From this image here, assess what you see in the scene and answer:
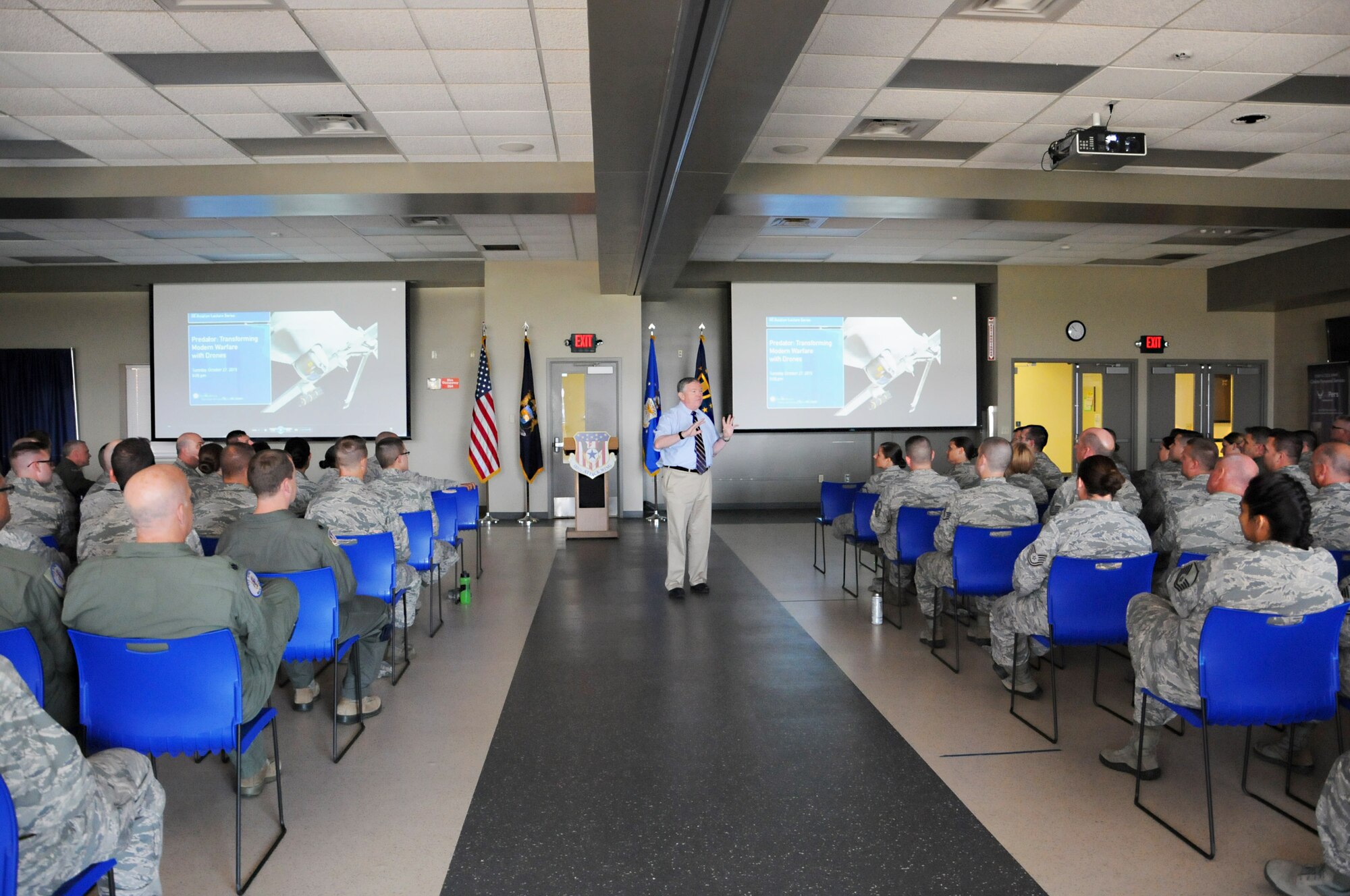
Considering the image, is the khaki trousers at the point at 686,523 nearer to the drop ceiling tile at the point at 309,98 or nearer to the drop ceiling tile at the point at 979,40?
the drop ceiling tile at the point at 979,40

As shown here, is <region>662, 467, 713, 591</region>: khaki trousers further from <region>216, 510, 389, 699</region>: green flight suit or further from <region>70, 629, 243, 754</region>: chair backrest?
<region>70, 629, 243, 754</region>: chair backrest

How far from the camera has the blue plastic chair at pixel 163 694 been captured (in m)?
2.45

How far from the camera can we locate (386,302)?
456 inches

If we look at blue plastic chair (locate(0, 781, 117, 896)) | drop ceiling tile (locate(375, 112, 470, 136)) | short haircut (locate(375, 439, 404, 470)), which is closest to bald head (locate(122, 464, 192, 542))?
blue plastic chair (locate(0, 781, 117, 896))

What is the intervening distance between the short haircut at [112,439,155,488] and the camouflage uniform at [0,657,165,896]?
259 centimetres

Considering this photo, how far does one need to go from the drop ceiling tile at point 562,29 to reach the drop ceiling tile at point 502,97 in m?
0.59

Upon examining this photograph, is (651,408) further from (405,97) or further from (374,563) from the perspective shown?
(374,563)

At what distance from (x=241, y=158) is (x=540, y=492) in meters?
5.82

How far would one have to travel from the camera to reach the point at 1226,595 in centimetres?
281

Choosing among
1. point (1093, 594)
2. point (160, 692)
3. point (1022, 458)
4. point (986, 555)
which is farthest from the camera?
point (1022, 458)

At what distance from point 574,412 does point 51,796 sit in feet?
32.6

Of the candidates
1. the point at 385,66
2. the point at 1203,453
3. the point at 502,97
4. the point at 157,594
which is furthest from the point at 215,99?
the point at 1203,453

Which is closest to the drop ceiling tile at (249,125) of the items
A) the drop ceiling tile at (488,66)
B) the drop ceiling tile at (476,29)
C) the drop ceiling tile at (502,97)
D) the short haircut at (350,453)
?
the drop ceiling tile at (502,97)

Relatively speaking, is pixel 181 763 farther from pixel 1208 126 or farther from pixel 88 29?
pixel 1208 126
